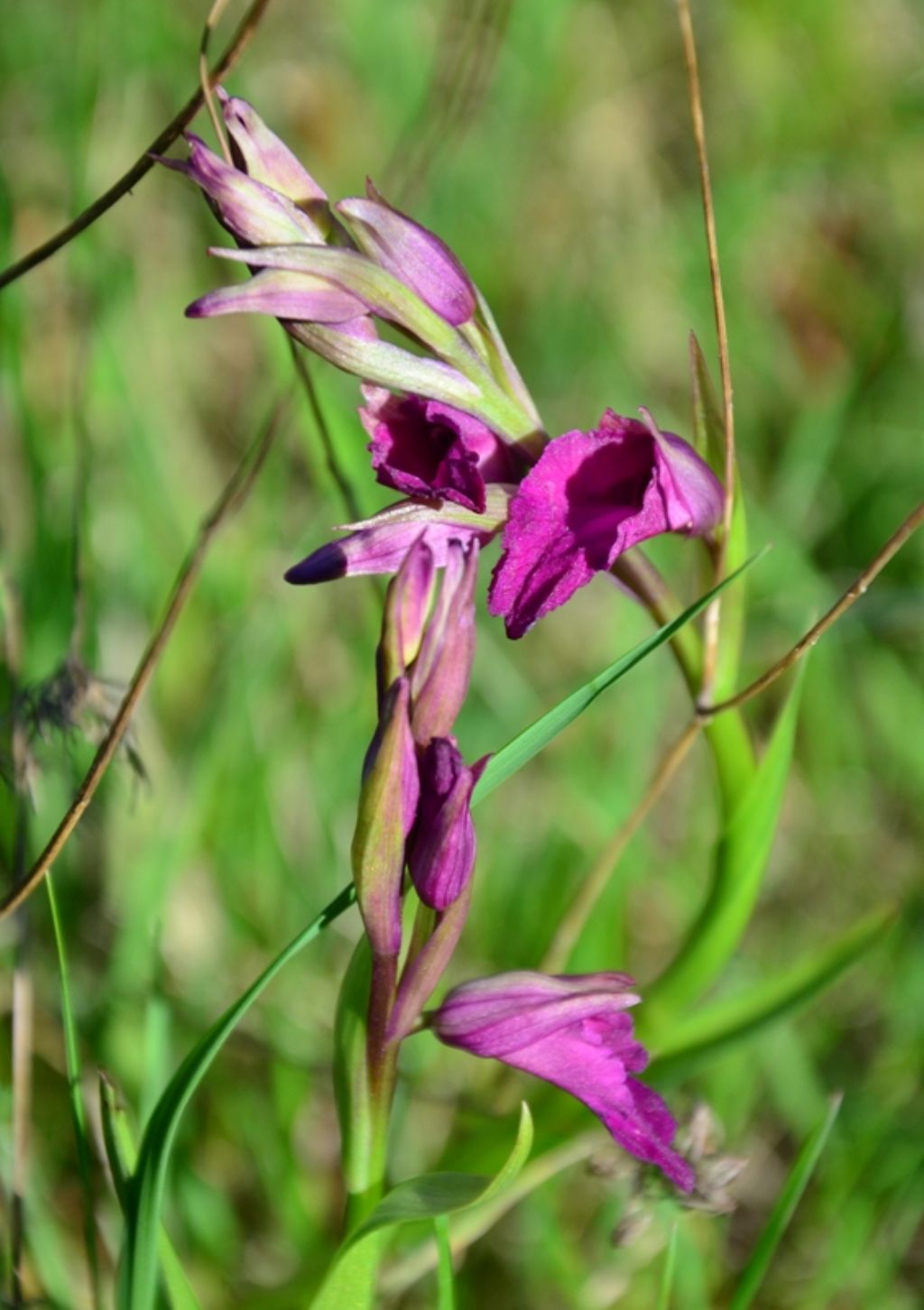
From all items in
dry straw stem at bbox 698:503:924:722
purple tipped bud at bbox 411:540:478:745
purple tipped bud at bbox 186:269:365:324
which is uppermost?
purple tipped bud at bbox 186:269:365:324

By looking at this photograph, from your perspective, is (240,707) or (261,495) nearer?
(240,707)

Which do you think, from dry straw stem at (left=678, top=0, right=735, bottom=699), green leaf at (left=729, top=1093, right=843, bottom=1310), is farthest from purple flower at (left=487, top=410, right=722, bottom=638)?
green leaf at (left=729, top=1093, right=843, bottom=1310)

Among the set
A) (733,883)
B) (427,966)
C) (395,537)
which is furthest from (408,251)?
(733,883)

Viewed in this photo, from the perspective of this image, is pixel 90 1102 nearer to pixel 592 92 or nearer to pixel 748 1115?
pixel 748 1115

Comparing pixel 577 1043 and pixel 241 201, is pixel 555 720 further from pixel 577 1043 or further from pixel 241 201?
pixel 241 201

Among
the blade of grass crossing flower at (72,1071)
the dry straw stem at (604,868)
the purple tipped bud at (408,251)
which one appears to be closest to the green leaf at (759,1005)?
the dry straw stem at (604,868)

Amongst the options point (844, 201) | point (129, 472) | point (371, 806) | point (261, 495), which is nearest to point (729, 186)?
point (844, 201)

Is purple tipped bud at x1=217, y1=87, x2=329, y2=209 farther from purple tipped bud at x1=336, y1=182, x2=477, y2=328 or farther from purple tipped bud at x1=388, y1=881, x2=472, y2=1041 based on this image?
purple tipped bud at x1=388, y1=881, x2=472, y2=1041
